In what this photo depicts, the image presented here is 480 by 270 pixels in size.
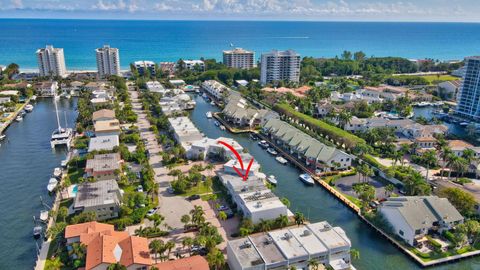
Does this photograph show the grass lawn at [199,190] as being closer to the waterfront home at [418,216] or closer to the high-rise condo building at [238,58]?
the waterfront home at [418,216]

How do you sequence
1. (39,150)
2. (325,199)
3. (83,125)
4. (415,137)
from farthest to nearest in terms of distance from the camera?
(83,125) < (415,137) < (39,150) < (325,199)

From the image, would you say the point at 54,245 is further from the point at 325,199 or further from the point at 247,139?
the point at 247,139

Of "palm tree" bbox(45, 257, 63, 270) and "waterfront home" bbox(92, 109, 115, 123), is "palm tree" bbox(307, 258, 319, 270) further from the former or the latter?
"waterfront home" bbox(92, 109, 115, 123)

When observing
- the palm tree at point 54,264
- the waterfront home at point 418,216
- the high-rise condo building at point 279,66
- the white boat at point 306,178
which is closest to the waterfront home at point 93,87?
the high-rise condo building at point 279,66

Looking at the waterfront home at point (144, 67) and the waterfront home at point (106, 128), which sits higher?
the waterfront home at point (144, 67)

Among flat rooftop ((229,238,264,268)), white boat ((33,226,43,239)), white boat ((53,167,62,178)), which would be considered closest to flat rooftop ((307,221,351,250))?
flat rooftop ((229,238,264,268))

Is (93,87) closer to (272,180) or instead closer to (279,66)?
(279,66)

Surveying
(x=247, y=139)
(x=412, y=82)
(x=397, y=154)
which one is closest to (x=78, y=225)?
(x=247, y=139)
